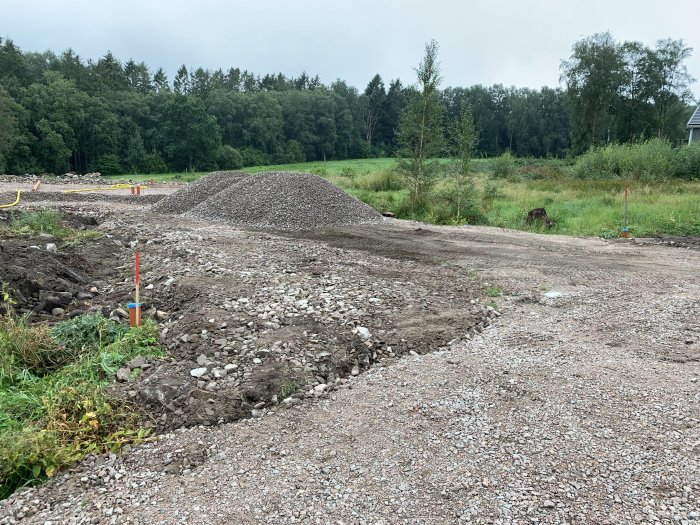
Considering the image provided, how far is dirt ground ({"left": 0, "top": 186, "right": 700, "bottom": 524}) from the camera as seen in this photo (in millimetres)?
3229

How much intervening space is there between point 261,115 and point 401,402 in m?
74.6

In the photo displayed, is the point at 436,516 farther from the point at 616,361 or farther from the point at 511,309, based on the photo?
the point at 511,309

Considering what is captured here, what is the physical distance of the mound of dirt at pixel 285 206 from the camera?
14.4m

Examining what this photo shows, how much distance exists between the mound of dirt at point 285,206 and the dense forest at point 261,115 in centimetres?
2265

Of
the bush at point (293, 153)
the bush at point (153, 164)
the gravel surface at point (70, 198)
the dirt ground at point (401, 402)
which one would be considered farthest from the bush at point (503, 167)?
the bush at point (293, 153)

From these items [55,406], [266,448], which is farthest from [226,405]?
[55,406]

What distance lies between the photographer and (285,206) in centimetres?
1480

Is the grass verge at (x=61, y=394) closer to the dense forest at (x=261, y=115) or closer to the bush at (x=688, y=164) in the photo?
the bush at (x=688, y=164)

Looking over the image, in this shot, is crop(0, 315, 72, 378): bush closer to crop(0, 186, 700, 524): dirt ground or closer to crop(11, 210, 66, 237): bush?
→ crop(0, 186, 700, 524): dirt ground

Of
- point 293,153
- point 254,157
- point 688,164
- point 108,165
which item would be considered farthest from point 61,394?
point 293,153

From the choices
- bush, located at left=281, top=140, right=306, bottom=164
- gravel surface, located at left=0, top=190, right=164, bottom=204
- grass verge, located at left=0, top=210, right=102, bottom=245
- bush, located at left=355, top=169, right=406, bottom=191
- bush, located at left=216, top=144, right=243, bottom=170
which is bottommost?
grass verge, located at left=0, top=210, right=102, bottom=245

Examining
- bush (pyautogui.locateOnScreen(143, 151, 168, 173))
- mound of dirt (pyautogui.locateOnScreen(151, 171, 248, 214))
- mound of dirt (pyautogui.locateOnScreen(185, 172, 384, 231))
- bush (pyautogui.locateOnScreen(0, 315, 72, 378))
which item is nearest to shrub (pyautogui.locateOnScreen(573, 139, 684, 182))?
mound of dirt (pyautogui.locateOnScreen(185, 172, 384, 231))

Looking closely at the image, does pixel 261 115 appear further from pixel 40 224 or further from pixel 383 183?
pixel 40 224

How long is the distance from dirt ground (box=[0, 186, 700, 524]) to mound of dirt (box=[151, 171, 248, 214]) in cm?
855
